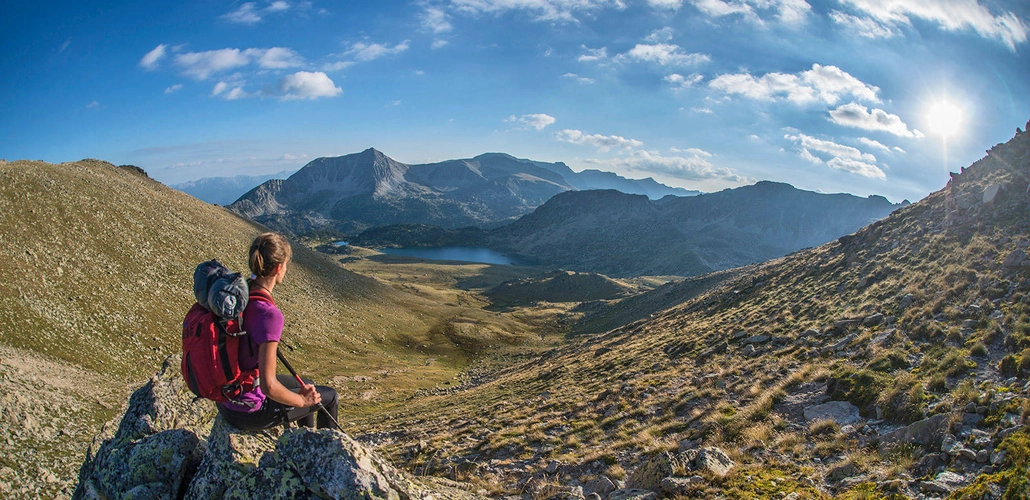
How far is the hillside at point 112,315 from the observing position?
24.0 metres

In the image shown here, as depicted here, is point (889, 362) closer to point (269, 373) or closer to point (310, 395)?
point (310, 395)

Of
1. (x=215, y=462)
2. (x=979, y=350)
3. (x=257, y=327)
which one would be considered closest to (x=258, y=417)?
(x=215, y=462)

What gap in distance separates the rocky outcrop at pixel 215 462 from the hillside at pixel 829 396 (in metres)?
7.04

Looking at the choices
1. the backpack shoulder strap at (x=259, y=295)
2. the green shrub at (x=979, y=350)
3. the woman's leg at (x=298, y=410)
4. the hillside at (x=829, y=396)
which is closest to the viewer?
the backpack shoulder strap at (x=259, y=295)

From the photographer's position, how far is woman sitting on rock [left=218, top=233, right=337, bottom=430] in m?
5.91

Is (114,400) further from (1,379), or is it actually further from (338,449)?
(338,449)

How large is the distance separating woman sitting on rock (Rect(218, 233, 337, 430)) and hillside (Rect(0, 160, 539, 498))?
221 cm

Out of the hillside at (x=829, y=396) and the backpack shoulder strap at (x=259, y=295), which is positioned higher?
the backpack shoulder strap at (x=259, y=295)

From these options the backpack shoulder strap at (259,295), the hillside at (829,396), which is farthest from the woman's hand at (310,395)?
the hillside at (829,396)

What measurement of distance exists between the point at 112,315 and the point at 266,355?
47614mm

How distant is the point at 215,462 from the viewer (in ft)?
20.8

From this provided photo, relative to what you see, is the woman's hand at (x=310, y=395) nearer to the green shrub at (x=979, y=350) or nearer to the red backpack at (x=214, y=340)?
the red backpack at (x=214, y=340)

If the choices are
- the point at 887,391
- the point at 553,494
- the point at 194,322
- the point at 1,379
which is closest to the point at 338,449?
the point at 194,322

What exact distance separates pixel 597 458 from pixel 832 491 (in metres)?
6.06
